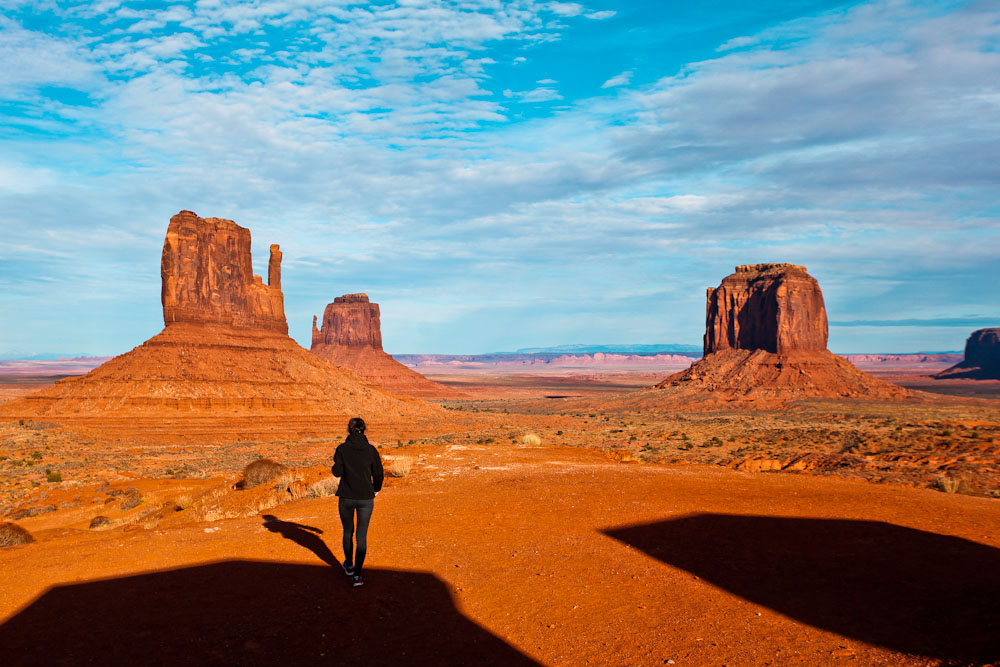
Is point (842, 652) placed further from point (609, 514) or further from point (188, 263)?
point (188, 263)

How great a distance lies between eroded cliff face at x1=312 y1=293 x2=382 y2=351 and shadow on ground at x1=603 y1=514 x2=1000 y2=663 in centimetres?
14520

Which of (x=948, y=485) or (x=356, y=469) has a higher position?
(x=356, y=469)

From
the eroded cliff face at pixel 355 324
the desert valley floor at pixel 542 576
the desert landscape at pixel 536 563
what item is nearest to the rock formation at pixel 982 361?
the eroded cliff face at pixel 355 324

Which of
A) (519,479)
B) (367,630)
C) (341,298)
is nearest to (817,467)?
(519,479)

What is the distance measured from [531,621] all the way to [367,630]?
166cm

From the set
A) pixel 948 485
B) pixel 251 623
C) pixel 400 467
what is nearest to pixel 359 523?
pixel 251 623

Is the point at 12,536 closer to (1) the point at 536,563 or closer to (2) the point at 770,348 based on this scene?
(1) the point at 536,563

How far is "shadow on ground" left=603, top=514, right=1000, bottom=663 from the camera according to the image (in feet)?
19.1

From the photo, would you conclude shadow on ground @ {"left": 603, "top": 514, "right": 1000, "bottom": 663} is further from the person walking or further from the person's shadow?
the person's shadow

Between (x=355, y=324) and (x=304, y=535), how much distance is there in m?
146

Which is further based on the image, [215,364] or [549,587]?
[215,364]

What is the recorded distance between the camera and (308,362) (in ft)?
235

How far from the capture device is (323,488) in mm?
14961

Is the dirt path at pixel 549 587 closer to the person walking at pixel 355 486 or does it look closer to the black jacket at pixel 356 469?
the person walking at pixel 355 486
